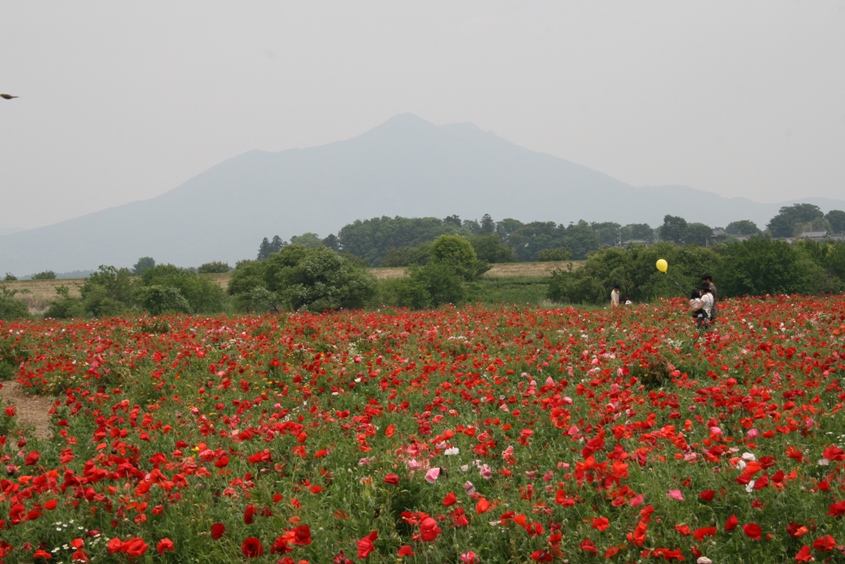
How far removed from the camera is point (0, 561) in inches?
158

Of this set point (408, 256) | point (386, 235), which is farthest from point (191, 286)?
point (386, 235)

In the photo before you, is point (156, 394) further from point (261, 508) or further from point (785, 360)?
point (785, 360)

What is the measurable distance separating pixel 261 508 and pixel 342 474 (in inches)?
36.4

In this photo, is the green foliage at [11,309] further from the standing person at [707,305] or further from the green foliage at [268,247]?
the green foliage at [268,247]

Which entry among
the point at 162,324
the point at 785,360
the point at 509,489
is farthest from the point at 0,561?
the point at 162,324

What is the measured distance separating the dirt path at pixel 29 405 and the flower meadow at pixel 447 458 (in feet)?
0.76

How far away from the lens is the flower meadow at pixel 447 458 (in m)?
3.65

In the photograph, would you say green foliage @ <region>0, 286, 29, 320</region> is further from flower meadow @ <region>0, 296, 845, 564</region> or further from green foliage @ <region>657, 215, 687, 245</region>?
green foliage @ <region>657, 215, 687, 245</region>

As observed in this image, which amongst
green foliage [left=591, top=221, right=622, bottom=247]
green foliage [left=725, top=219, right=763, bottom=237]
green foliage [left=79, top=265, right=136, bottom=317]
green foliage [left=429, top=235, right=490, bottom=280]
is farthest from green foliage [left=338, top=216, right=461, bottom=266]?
green foliage [left=79, top=265, right=136, bottom=317]

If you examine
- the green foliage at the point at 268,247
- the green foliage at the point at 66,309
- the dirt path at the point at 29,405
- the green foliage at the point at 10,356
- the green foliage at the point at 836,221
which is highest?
the green foliage at the point at 268,247

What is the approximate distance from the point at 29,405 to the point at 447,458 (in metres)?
7.02

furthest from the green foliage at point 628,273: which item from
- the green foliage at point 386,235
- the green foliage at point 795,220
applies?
the green foliage at point 795,220

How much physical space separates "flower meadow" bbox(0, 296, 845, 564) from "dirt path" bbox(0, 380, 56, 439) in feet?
0.76

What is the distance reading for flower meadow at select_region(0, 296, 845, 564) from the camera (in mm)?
3654
